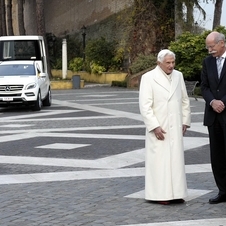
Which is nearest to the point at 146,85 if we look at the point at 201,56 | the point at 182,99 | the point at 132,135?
the point at 182,99

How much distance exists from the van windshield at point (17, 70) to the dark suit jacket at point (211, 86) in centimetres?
1461

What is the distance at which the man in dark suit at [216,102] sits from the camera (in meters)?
7.64

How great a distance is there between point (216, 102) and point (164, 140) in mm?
705

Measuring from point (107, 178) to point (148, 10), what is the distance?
86.7 ft

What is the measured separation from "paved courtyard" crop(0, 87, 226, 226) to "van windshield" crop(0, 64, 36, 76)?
163 inches

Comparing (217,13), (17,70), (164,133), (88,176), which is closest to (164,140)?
(164,133)

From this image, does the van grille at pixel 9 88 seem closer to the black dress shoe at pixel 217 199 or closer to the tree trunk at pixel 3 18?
the black dress shoe at pixel 217 199

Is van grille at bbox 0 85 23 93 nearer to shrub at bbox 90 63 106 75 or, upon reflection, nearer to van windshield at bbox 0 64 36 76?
van windshield at bbox 0 64 36 76

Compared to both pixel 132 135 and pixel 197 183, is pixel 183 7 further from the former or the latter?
pixel 197 183

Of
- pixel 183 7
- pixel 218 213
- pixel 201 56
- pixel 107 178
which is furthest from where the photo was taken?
pixel 183 7

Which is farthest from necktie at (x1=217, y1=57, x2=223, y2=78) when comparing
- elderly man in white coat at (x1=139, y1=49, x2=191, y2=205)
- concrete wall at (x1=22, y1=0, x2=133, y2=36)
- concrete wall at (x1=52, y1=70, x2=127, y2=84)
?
concrete wall at (x1=22, y1=0, x2=133, y2=36)

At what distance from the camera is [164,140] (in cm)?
782

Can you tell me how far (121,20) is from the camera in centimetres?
3909

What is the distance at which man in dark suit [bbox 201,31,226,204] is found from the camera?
7.64 meters
